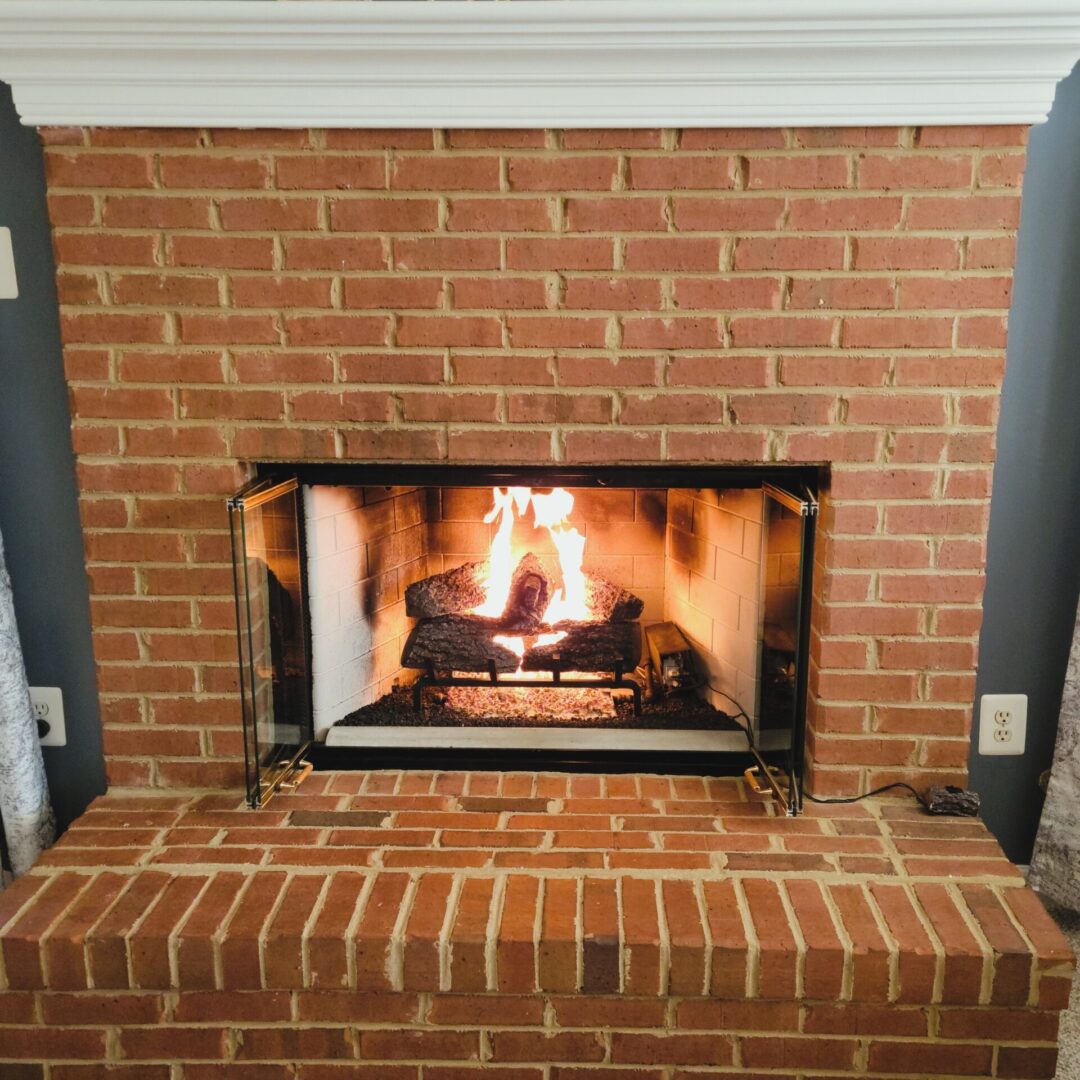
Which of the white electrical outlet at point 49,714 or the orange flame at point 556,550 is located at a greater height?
the orange flame at point 556,550

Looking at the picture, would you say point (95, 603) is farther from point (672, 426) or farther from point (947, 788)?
point (947, 788)

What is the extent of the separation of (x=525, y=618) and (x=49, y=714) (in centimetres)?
105

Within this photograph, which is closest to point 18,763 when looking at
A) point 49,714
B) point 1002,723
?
point 49,714

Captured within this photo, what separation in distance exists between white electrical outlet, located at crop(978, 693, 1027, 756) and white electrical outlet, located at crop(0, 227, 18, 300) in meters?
2.15

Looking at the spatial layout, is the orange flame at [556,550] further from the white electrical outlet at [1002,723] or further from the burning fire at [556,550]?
the white electrical outlet at [1002,723]

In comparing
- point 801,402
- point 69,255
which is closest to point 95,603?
point 69,255

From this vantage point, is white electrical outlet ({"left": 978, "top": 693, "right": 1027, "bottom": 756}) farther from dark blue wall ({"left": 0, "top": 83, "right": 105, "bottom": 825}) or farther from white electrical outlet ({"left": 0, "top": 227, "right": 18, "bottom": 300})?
white electrical outlet ({"left": 0, "top": 227, "right": 18, "bottom": 300})

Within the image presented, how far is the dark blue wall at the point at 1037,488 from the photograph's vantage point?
1.73m

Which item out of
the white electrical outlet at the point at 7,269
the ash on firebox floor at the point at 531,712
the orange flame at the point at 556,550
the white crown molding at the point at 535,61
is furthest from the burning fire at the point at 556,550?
the white electrical outlet at the point at 7,269

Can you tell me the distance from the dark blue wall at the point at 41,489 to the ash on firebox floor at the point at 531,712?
1.86 feet

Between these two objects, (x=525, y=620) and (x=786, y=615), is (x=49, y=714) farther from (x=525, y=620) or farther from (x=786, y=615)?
(x=786, y=615)

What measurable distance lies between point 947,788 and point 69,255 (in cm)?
197

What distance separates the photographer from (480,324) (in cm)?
171

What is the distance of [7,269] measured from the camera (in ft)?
5.91
